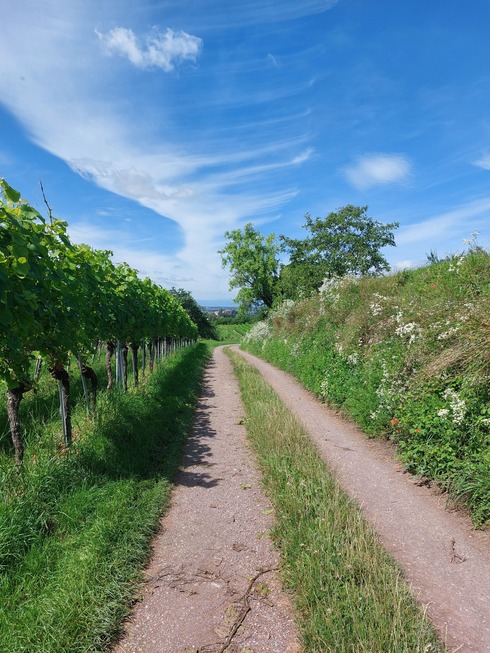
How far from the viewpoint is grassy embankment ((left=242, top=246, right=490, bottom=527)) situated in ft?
16.1

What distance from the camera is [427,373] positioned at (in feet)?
20.4

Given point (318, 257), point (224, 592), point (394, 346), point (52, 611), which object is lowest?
point (224, 592)

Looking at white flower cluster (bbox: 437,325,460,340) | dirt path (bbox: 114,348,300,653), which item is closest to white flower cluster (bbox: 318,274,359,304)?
white flower cluster (bbox: 437,325,460,340)

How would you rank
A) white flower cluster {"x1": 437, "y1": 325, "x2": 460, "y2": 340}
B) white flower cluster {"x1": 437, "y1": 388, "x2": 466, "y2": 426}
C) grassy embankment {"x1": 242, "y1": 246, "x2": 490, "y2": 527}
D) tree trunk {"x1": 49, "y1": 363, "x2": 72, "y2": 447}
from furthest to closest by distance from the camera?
white flower cluster {"x1": 437, "y1": 325, "x2": 460, "y2": 340}
tree trunk {"x1": 49, "y1": 363, "x2": 72, "y2": 447}
white flower cluster {"x1": 437, "y1": 388, "x2": 466, "y2": 426}
grassy embankment {"x1": 242, "y1": 246, "x2": 490, "y2": 527}

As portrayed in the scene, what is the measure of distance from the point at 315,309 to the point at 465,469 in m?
13.7

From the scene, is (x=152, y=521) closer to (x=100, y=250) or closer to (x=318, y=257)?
(x=100, y=250)

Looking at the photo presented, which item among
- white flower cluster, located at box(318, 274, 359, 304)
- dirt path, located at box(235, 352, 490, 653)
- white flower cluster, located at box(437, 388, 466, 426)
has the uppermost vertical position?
white flower cluster, located at box(318, 274, 359, 304)

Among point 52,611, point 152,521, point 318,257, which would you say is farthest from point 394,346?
point 318,257

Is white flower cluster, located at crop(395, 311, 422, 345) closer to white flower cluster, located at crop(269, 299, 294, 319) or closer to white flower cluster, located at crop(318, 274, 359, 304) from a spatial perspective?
white flower cluster, located at crop(318, 274, 359, 304)

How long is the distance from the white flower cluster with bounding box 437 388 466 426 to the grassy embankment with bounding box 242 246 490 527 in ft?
0.05

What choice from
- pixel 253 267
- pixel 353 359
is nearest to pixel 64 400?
pixel 353 359

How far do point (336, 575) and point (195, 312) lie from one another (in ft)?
218

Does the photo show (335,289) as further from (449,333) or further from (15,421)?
(15,421)

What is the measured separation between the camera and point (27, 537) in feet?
11.9
